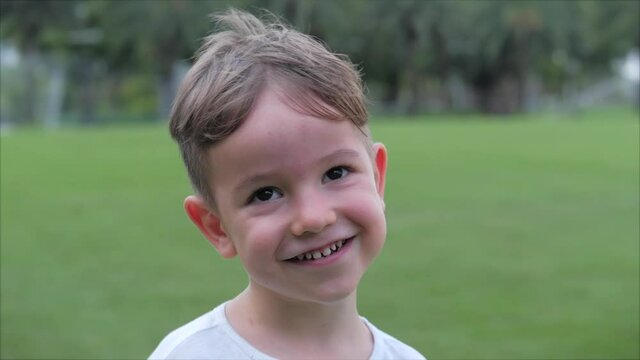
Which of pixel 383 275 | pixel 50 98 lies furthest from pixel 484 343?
pixel 50 98

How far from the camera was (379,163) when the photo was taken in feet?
5.11

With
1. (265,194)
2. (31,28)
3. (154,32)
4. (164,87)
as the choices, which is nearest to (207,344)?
(265,194)

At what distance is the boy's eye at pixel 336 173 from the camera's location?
1326 millimetres

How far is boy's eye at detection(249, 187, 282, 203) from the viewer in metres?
1.31

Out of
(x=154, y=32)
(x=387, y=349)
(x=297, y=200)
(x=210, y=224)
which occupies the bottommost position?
(x=154, y=32)

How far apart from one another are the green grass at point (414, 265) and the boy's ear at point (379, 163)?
2274mm

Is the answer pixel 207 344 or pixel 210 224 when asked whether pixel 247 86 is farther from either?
pixel 207 344

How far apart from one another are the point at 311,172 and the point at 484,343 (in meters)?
2.81

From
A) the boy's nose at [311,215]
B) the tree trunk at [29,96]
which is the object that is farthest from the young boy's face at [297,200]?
the tree trunk at [29,96]

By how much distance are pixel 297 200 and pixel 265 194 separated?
0.05 m

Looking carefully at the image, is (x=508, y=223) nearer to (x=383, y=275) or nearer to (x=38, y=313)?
(x=383, y=275)

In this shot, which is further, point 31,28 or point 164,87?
point 164,87

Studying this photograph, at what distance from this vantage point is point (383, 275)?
527 centimetres

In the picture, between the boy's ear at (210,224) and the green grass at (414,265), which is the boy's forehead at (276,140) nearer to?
the boy's ear at (210,224)
